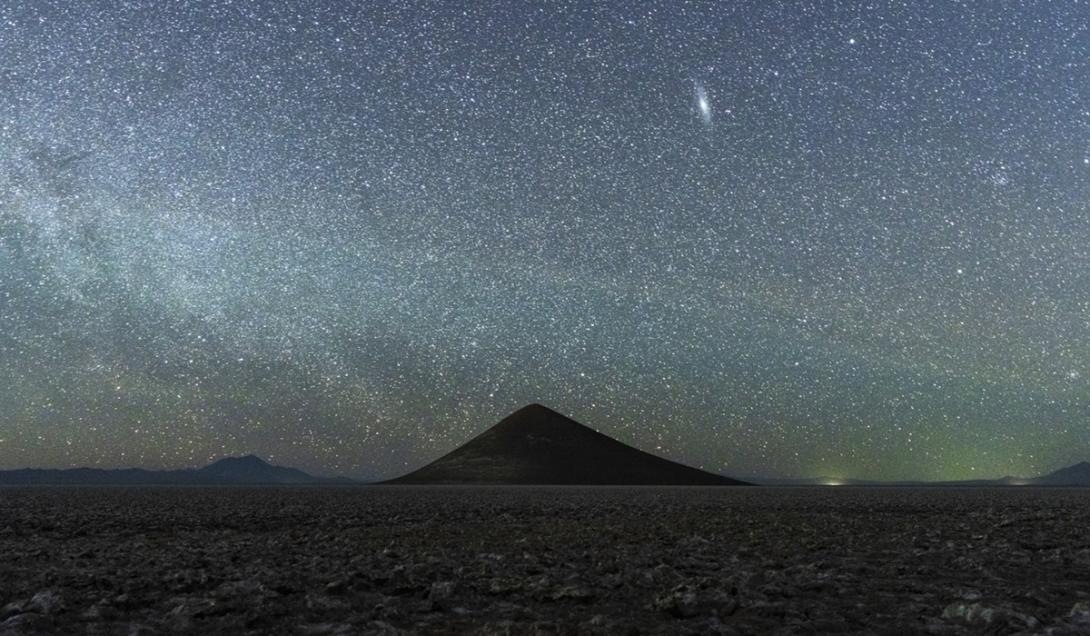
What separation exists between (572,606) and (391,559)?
20.5 ft

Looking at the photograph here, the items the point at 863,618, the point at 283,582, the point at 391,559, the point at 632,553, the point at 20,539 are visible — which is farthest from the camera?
the point at 20,539

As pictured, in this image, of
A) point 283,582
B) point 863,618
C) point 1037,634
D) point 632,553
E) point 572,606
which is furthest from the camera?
point 632,553

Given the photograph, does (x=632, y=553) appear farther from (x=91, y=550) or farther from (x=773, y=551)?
(x=91, y=550)

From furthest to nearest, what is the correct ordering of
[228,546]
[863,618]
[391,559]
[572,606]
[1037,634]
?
[228,546]
[391,559]
[572,606]
[863,618]
[1037,634]

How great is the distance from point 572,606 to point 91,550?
1263cm

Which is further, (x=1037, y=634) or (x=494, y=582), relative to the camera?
(x=494, y=582)

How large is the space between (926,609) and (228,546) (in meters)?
15.4

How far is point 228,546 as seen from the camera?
18875mm

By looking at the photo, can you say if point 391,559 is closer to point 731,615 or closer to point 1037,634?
point 731,615

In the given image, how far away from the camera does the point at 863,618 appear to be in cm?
961

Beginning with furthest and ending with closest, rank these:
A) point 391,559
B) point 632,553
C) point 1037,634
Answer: point 632,553 → point 391,559 → point 1037,634

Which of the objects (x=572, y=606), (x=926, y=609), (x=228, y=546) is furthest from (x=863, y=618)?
(x=228, y=546)

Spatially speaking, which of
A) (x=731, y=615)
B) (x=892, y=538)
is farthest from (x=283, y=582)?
(x=892, y=538)

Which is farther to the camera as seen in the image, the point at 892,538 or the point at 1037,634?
the point at 892,538
